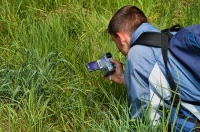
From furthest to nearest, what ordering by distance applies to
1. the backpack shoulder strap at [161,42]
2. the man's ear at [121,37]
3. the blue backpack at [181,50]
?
the man's ear at [121,37], the backpack shoulder strap at [161,42], the blue backpack at [181,50]

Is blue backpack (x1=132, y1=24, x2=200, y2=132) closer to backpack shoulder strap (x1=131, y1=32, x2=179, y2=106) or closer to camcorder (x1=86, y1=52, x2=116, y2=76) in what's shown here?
backpack shoulder strap (x1=131, y1=32, x2=179, y2=106)

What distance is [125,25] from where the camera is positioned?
228 cm

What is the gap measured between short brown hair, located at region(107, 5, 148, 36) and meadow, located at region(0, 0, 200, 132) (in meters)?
0.40

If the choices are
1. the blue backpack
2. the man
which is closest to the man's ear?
the man

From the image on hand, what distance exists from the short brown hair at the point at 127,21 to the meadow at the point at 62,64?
403 mm

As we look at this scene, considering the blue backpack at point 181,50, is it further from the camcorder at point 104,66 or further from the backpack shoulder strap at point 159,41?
the camcorder at point 104,66

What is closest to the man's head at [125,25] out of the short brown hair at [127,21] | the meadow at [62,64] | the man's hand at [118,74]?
the short brown hair at [127,21]

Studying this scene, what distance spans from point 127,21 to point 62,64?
718 millimetres

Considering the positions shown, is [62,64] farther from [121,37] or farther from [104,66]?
[121,37]

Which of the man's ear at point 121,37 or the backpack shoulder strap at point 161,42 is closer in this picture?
the backpack shoulder strap at point 161,42

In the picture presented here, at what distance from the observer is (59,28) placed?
3031mm

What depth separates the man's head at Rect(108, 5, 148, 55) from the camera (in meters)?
2.27

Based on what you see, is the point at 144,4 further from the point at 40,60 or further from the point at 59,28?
the point at 40,60

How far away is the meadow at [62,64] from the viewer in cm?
233
